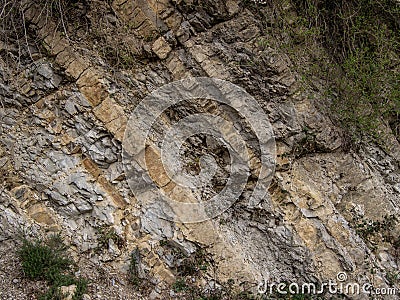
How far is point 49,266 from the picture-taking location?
13.1 feet

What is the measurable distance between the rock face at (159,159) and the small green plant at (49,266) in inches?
8.9

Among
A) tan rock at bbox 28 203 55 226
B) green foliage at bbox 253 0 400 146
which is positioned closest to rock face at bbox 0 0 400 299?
tan rock at bbox 28 203 55 226

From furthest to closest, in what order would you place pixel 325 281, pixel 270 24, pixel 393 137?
pixel 393 137 → pixel 270 24 → pixel 325 281

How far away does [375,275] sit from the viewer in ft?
13.6

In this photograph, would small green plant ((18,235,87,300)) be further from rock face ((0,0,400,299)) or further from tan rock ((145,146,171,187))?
tan rock ((145,146,171,187))

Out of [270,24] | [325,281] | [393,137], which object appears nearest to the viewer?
[325,281]

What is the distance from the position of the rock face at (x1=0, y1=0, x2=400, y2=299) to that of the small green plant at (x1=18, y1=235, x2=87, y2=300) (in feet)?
0.74

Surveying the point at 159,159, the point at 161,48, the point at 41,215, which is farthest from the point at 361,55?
the point at 41,215

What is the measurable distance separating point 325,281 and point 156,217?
1.93 meters

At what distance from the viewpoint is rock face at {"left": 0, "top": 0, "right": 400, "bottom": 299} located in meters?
4.23

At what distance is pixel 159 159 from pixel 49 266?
159 cm

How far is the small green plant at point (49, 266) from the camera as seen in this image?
152 inches

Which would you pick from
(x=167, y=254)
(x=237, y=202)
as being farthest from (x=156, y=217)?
(x=237, y=202)

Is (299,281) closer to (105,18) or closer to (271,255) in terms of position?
(271,255)
